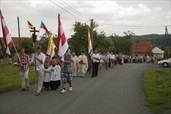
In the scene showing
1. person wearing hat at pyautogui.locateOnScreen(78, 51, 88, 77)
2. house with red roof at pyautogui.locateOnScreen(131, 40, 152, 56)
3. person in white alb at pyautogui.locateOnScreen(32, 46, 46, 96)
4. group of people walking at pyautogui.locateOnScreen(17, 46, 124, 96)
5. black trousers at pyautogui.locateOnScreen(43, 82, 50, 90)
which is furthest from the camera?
house with red roof at pyautogui.locateOnScreen(131, 40, 152, 56)

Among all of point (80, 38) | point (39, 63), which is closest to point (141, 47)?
point (80, 38)

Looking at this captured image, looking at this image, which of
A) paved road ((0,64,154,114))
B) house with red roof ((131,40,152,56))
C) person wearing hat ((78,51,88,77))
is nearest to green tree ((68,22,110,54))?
person wearing hat ((78,51,88,77))

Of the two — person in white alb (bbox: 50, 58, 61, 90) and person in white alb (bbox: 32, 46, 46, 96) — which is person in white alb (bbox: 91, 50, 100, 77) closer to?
person in white alb (bbox: 50, 58, 61, 90)

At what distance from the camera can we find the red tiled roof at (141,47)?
114000mm

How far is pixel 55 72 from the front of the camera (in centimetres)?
1465

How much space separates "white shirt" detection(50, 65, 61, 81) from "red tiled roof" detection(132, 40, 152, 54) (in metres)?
100

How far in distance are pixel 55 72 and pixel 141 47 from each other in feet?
339

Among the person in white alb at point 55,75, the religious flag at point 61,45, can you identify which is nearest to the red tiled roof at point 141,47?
the person in white alb at point 55,75

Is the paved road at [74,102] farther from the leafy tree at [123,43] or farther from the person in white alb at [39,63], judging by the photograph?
the leafy tree at [123,43]

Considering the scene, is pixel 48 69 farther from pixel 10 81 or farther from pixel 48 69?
pixel 10 81

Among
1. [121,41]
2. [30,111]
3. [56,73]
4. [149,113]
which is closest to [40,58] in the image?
[56,73]

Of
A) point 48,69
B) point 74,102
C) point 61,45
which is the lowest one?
point 74,102

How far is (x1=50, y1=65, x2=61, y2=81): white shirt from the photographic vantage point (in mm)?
14531

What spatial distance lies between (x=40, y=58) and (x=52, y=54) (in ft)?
7.86
